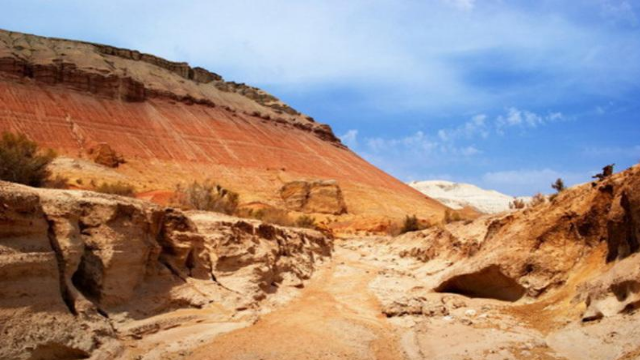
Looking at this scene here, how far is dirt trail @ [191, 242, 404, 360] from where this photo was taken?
6.87 meters

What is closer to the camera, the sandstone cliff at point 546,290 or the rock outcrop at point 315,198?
the sandstone cliff at point 546,290

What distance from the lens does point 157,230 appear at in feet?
28.5

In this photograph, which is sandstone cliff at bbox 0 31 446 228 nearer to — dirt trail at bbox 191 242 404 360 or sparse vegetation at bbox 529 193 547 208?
sparse vegetation at bbox 529 193 547 208

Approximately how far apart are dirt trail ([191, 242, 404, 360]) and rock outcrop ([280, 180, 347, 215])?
29.2 metres

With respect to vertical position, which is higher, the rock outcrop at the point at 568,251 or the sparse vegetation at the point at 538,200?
the sparse vegetation at the point at 538,200

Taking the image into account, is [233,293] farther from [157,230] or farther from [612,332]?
[612,332]

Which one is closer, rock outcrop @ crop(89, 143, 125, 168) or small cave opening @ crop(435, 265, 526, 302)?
small cave opening @ crop(435, 265, 526, 302)

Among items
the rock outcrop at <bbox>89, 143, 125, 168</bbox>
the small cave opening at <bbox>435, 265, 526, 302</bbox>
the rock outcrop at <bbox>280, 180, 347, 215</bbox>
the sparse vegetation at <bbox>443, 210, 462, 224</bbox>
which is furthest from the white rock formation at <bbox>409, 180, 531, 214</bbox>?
the small cave opening at <bbox>435, 265, 526, 302</bbox>

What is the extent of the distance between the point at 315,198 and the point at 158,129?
73.4 ft

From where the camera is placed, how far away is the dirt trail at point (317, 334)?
22.5ft

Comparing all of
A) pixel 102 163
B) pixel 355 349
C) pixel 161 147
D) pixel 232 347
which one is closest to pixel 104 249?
pixel 232 347

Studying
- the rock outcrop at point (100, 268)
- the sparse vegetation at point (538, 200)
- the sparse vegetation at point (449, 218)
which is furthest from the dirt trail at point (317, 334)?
the sparse vegetation at point (449, 218)

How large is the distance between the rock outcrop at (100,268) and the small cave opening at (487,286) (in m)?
3.76

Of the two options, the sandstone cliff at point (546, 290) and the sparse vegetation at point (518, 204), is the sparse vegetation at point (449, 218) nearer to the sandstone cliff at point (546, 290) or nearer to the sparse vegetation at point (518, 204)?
the sparse vegetation at point (518, 204)
